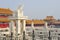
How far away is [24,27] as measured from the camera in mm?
25859

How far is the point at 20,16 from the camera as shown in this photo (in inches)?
1014

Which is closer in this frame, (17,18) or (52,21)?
(17,18)

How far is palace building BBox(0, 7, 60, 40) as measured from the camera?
25125mm

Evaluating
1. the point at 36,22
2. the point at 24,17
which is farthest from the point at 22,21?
the point at 36,22

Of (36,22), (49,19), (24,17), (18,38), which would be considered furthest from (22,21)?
(49,19)

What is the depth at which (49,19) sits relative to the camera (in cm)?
5162

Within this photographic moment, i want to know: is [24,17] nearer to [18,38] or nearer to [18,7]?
[18,7]

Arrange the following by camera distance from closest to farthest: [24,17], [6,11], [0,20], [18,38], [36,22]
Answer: [18,38]
[24,17]
[0,20]
[6,11]
[36,22]

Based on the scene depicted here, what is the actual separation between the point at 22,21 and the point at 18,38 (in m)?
5.85

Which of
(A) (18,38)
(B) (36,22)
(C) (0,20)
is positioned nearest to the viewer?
(A) (18,38)

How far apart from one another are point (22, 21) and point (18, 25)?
80cm

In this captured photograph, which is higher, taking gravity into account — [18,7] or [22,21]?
[18,7]

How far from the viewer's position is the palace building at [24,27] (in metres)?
25.1

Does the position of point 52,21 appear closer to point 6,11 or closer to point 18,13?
point 6,11
